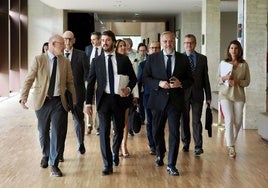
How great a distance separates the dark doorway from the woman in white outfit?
13.5 metres

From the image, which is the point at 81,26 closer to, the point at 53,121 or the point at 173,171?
the point at 53,121

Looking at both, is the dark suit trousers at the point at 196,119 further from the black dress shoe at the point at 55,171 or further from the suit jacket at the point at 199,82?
the black dress shoe at the point at 55,171

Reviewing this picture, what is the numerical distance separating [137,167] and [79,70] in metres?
1.48

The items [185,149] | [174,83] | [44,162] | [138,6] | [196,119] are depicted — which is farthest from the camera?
[138,6]

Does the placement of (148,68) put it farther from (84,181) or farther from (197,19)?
(197,19)

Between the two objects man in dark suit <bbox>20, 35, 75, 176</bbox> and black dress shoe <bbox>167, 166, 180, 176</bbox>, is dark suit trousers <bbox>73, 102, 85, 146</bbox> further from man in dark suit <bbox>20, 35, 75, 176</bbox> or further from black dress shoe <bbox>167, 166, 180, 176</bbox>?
black dress shoe <bbox>167, 166, 180, 176</bbox>

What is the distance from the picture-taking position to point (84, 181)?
4938mm

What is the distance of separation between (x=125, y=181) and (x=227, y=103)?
Result: 1858mm

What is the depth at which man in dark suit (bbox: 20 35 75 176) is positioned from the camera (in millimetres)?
5090

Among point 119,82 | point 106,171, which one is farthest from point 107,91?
point 106,171

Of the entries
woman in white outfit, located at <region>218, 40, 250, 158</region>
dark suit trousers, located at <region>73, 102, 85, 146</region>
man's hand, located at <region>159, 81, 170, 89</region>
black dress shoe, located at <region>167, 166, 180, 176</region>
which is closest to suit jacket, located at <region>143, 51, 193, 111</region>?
man's hand, located at <region>159, 81, 170, 89</region>

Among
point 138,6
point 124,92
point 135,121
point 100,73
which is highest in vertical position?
point 138,6

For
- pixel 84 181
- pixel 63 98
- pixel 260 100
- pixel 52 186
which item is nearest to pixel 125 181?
pixel 84 181

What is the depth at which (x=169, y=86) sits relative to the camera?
5.05 metres
